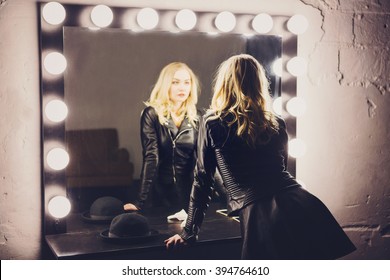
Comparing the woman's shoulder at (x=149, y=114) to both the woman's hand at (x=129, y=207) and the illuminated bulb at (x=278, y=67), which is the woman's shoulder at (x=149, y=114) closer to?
the woman's hand at (x=129, y=207)

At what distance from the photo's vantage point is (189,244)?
1.35 metres

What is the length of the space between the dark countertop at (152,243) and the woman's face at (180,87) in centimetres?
34

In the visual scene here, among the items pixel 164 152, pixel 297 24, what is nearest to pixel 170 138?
pixel 164 152

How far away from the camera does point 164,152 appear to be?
1.52 metres

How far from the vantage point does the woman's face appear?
1519 millimetres

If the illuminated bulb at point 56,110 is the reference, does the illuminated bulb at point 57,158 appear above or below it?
below

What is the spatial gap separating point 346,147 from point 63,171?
0.96 metres

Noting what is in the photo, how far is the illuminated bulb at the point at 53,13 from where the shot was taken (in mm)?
1398

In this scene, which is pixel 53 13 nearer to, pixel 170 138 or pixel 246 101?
pixel 170 138

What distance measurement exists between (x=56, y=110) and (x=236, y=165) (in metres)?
0.53

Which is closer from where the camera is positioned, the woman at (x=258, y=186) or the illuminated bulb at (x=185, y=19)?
the woman at (x=258, y=186)

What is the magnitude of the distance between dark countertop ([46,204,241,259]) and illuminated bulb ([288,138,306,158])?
12.2 inches

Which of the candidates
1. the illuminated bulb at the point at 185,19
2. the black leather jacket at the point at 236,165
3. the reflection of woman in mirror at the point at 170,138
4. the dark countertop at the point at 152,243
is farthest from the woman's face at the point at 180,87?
the dark countertop at the point at 152,243

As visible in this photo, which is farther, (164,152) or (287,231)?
(164,152)
